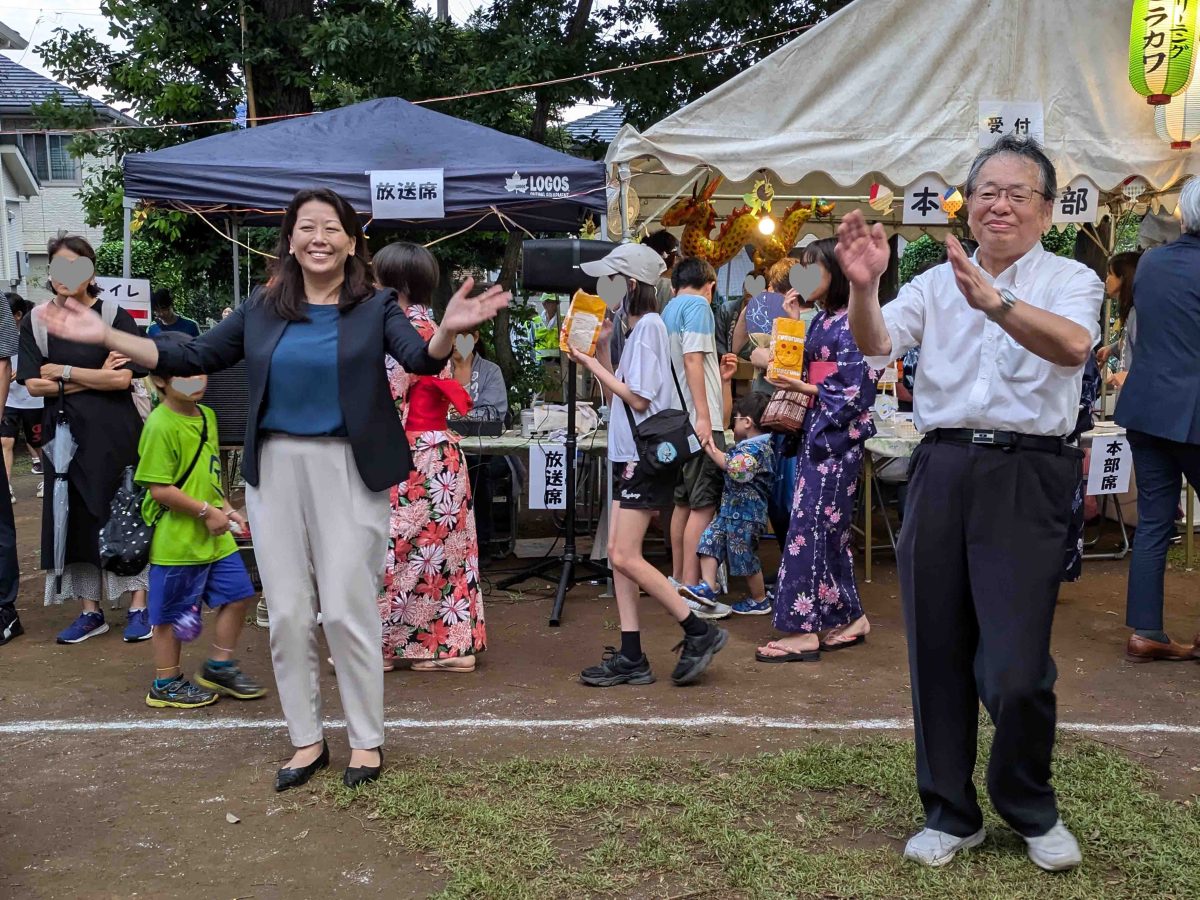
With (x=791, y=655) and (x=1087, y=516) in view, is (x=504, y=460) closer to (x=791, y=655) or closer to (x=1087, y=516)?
(x=791, y=655)

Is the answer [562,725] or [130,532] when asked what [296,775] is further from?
[130,532]

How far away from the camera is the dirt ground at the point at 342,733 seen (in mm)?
3273

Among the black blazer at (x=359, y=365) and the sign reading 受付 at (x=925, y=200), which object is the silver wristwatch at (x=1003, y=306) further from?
the sign reading 受付 at (x=925, y=200)

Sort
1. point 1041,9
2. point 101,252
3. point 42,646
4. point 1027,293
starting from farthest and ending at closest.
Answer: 1. point 101,252
2. point 1041,9
3. point 42,646
4. point 1027,293

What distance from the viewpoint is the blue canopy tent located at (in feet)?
22.3

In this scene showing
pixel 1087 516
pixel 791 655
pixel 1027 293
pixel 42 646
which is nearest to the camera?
pixel 1027 293

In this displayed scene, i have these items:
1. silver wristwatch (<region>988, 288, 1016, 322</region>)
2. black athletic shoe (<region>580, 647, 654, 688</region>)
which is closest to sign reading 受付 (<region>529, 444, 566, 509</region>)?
black athletic shoe (<region>580, 647, 654, 688</region>)

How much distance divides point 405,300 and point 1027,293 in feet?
9.46

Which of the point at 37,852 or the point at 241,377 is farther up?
the point at 241,377

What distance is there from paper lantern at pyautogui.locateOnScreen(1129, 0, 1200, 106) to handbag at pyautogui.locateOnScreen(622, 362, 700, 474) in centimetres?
385

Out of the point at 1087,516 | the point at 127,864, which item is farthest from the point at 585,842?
the point at 1087,516

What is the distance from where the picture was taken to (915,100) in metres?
6.63

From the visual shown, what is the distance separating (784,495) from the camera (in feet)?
22.5

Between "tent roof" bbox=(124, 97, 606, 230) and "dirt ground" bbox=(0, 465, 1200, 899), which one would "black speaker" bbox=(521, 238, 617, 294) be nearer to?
"tent roof" bbox=(124, 97, 606, 230)
